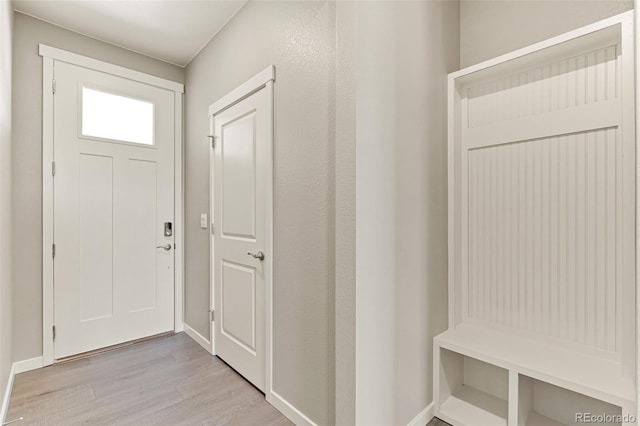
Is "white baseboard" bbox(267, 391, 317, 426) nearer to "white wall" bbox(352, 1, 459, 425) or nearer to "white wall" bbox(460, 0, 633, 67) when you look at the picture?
"white wall" bbox(352, 1, 459, 425)

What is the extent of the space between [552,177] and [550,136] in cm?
22

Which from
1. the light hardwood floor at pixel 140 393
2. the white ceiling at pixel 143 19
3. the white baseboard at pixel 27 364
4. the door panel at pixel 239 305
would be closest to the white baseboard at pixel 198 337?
the light hardwood floor at pixel 140 393

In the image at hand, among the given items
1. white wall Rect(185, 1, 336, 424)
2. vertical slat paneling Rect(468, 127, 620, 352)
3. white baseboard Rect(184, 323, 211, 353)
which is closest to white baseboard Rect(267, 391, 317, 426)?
white wall Rect(185, 1, 336, 424)

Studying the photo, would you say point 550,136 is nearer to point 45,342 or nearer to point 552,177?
point 552,177

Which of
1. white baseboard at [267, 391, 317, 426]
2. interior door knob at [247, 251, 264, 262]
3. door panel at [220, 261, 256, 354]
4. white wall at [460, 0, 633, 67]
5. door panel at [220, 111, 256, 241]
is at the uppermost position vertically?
white wall at [460, 0, 633, 67]

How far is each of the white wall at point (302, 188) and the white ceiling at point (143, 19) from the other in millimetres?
379

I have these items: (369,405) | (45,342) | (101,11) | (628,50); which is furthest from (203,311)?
(628,50)

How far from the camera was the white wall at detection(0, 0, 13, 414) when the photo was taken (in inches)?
71.2

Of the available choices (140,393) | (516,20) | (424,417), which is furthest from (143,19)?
(424,417)

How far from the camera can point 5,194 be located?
6.46 feet

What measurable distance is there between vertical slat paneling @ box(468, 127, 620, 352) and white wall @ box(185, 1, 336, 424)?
0.99 meters

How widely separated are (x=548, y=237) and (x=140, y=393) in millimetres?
2708

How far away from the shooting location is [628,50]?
136cm

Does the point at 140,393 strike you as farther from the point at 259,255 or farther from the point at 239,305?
the point at 259,255
